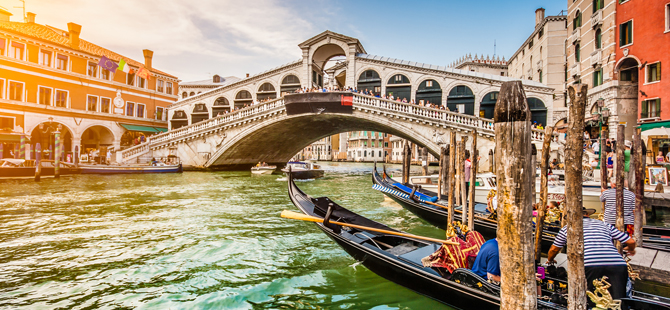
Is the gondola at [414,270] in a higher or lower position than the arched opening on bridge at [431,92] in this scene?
lower

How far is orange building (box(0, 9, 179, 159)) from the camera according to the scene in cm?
1561

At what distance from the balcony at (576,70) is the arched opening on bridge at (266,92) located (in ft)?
50.8

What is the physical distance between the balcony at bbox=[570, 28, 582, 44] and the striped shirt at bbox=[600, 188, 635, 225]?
13.7 m

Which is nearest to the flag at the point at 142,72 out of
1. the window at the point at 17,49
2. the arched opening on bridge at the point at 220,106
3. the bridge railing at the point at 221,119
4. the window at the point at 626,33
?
the bridge railing at the point at 221,119

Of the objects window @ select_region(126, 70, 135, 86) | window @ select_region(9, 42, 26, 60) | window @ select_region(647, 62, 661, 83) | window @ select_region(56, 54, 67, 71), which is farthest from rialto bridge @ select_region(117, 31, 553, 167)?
window @ select_region(9, 42, 26, 60)

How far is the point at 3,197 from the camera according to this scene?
8.62 metres

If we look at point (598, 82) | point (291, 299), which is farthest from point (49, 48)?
point (598, 82)

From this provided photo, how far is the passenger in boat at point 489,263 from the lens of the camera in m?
2.75

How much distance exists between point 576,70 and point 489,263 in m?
16.1

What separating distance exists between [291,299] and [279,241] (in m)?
2.00

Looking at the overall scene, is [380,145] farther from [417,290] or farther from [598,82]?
[417,290]

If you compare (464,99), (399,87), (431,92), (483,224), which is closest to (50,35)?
(399,87)

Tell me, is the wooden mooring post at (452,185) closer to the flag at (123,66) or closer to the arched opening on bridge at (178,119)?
the flag at (123,66)

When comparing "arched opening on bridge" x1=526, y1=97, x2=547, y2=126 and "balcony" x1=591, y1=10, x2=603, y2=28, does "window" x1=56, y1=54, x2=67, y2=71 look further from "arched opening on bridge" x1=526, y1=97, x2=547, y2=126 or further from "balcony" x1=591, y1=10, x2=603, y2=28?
"balcony" x1=591, y1=10, x2=603, y2=28
